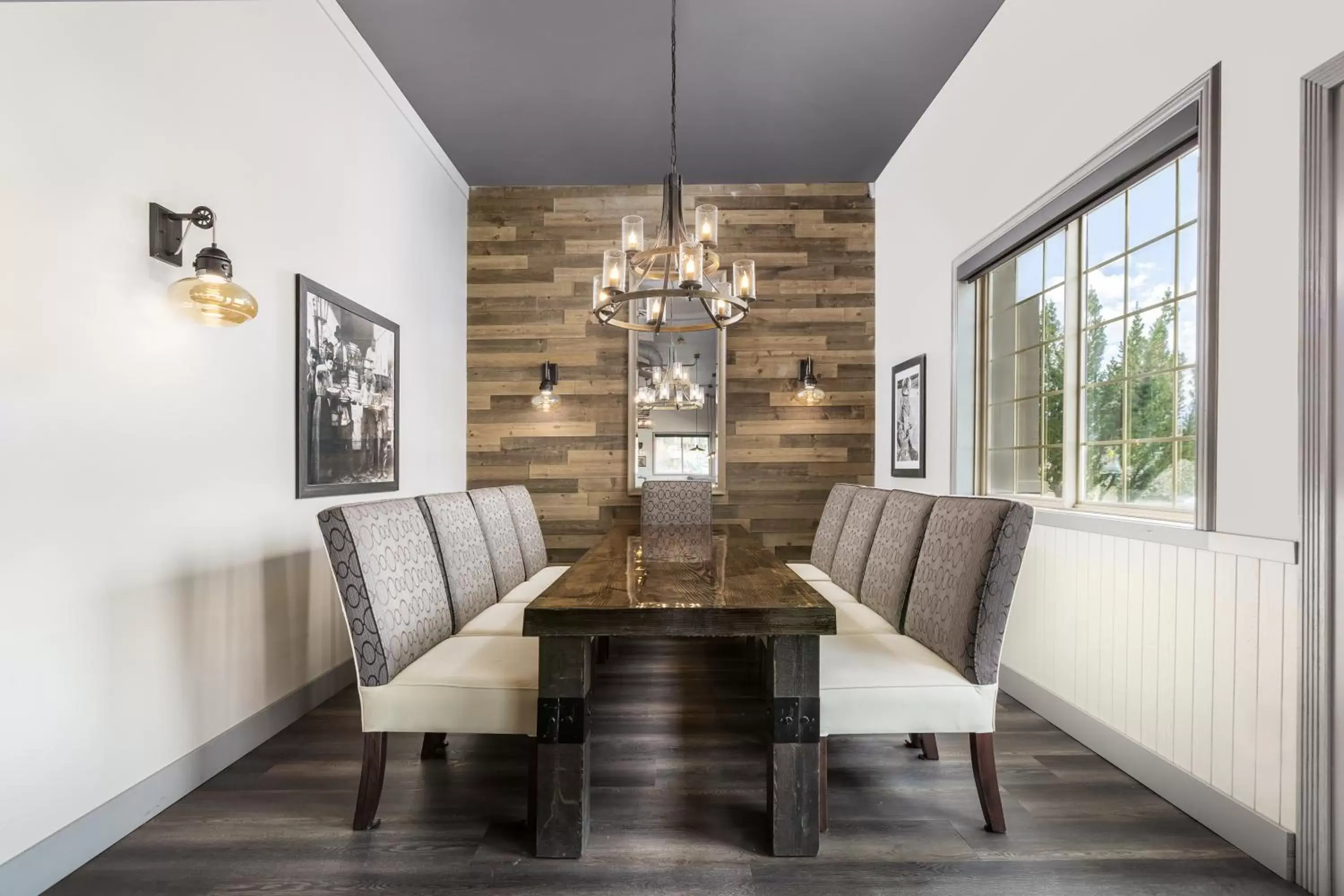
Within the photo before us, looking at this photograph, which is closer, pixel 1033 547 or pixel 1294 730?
pixel 1294 730

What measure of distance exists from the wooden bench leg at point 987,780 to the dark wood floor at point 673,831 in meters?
0.04

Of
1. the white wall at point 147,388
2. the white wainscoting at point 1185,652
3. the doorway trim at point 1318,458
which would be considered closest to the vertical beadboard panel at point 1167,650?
the white wainscoting at point 1185,652

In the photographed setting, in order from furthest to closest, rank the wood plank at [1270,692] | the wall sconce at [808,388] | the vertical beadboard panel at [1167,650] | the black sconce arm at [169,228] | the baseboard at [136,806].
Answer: the wall sconce at [808,388] < the vertical beadboard panel at [1167,650] < the black sconce arm at [169,228] < the wood plank at [1270,692] < the baseboard at [136,806]

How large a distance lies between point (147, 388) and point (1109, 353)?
327 centimetres

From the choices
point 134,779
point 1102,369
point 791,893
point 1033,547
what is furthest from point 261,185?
point 1033,547

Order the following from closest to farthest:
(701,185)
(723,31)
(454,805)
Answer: (454,805) → (723,31) → (701,185)

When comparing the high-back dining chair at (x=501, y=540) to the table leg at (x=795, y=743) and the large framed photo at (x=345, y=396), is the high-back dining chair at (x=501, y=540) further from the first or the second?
the table leg at (x=795, y=743)

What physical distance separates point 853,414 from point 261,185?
3715 millimetres

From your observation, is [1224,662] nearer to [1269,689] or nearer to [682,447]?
[1269,689]

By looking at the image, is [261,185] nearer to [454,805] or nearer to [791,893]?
[454,805]

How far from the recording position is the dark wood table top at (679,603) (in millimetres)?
1515

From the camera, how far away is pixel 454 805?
6.21 feet

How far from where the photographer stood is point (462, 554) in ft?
7.82

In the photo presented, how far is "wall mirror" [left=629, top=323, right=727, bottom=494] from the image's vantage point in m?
4.44
